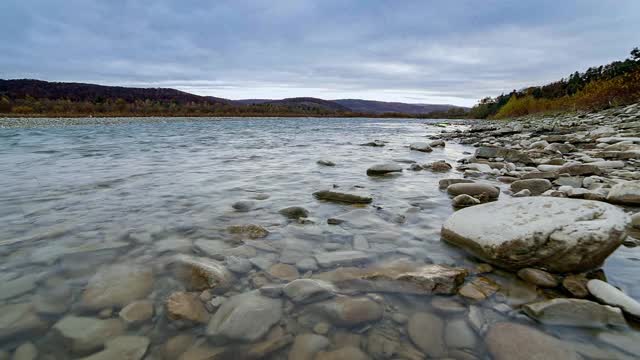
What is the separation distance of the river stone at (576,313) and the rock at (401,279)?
0.45m

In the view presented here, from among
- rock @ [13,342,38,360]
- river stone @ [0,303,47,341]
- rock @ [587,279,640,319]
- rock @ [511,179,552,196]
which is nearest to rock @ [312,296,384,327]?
rock @ [587,279,640,319]

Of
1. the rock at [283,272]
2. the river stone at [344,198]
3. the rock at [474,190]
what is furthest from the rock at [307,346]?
the rock at [474,190]

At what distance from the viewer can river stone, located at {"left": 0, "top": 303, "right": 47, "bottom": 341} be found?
66.6 inches

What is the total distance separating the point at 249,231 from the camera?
10.3 ft

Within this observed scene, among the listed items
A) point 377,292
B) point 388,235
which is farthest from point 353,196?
point 377,292

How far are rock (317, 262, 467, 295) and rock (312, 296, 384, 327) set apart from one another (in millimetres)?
148

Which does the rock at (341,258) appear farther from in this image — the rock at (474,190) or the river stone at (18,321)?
the rock at (474,190)

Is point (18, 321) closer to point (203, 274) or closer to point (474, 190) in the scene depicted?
point (203, 274)

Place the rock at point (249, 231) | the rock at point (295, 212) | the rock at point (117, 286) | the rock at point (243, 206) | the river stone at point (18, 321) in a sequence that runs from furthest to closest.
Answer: the rock at point (243, 206) → the rock at point (295, 212) → the rock at point (249, 231) → the rock at point (117, 286) → the river stone at point (18, 321)

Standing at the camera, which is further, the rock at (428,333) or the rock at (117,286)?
the rock at (117,286)

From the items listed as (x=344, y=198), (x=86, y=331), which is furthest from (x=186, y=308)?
(x=344, y=198)

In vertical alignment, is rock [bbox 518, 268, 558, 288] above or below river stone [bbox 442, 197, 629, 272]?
below

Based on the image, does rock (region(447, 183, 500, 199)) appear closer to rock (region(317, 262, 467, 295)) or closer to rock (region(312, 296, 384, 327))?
rock (region(317, 262, 467, 295))

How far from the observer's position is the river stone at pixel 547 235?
7.22 ft
